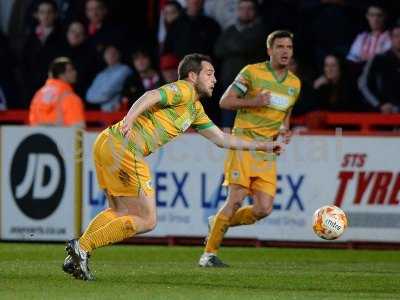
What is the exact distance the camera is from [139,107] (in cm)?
1112

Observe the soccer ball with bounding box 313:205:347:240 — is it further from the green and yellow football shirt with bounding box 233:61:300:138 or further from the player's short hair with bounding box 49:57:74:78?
the player's short hair with bounding box 49:57:74:78

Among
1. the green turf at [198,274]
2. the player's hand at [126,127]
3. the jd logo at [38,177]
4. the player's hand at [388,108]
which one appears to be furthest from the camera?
the player's hand at [388,108]

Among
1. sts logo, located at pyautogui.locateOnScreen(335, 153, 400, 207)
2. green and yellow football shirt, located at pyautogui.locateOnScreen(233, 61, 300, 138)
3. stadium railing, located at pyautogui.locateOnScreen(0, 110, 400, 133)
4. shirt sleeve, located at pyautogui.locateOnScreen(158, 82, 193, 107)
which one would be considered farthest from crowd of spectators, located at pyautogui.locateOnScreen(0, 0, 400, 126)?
shirt sleeve, located at pyautogui.locateOnScreen(158, 82, 193, 107)

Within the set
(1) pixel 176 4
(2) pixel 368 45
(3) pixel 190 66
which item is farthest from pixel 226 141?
(1) pixel 176 4

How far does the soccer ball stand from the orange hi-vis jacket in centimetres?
464

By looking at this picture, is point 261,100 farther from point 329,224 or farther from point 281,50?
point 329,224

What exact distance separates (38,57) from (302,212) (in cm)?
503

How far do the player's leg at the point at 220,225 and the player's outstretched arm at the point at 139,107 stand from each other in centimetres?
247

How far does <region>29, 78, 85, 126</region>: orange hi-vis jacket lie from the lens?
16.7m

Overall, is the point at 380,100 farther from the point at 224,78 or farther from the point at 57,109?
the point at 57,109

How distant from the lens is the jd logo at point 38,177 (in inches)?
647

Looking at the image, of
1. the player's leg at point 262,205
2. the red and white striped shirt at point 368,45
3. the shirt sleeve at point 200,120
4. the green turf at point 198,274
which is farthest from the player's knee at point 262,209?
the red and white striped shirt at point 368,45

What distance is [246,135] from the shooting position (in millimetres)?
13758

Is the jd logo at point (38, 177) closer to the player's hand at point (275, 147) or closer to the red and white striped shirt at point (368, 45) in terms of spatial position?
the red and white striped shirt at point (368, 45)
